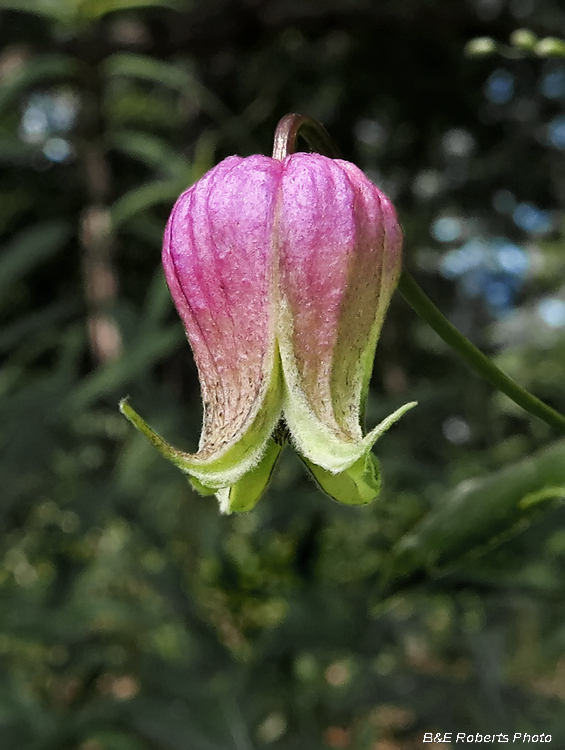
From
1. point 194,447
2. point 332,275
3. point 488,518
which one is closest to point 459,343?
point 332,275

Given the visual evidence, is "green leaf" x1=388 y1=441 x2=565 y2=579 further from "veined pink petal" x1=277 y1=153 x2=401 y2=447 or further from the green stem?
"veined pink petal" x1=277 y1=153 x2=401 y2=447

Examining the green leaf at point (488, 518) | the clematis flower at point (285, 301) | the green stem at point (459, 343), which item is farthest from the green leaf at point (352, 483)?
the green leaf at point (488, 518)

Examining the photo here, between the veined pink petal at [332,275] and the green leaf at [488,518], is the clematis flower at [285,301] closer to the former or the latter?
the veined pink petal at [332,275]

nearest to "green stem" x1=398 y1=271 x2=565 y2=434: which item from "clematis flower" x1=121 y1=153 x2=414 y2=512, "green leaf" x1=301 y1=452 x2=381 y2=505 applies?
"clematis flower" x1=121 y1=153 x2=414 y2=512

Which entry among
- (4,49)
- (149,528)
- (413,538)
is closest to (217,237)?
(413,538)

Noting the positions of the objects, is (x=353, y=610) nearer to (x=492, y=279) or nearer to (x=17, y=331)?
(x=17, y=331)

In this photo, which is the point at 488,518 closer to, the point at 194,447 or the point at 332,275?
the point at 332,275
